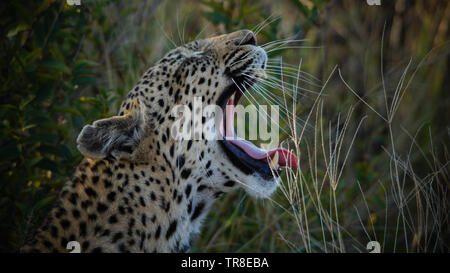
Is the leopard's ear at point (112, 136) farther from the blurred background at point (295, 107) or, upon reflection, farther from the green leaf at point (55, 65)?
the green leaf at point (55, 65)

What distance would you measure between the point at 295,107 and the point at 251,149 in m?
0.52

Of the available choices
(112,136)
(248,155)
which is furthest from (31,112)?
(248,155)

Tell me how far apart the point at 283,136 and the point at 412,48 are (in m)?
3.14

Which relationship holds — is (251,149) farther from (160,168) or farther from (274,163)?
(160,168)

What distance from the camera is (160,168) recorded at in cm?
389

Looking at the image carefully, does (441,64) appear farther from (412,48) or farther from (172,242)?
(172,242)

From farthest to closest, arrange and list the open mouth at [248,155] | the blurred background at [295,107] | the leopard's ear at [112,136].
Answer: the blurred background at [295,107] < the open mouth at [248,155] < the leopard's ear at [112,136]

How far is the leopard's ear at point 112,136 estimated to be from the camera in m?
3.60

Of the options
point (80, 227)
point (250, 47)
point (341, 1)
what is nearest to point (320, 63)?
point (341, 1)

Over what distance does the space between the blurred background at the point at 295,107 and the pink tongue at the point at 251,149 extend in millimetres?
179

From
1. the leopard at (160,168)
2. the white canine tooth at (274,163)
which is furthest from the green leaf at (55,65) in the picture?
the white canine tooth at (274,163)

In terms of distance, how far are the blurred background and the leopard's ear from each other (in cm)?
108

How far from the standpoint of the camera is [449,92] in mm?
7668

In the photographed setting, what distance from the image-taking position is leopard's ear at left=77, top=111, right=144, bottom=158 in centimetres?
360
